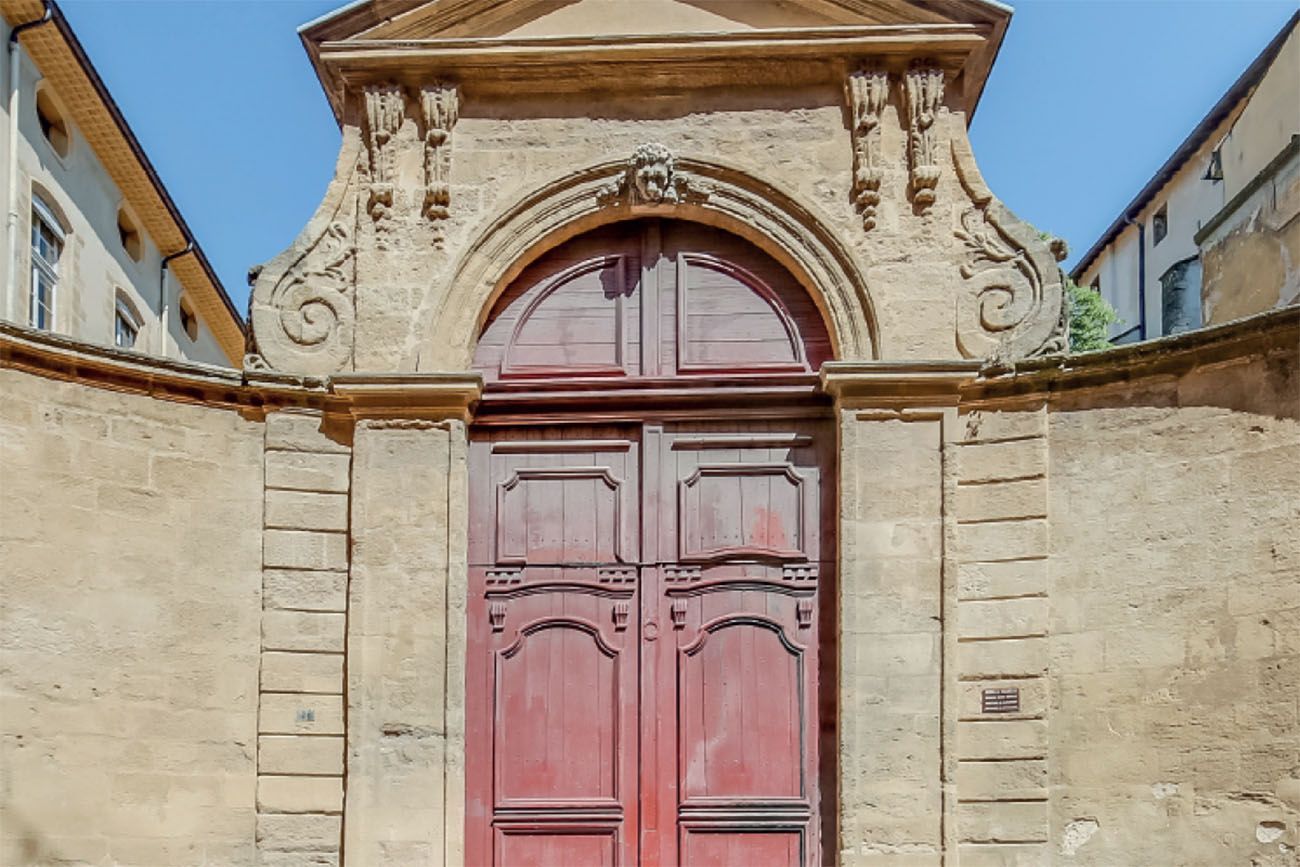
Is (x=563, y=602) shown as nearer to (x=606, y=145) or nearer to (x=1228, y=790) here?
(x=606, y=145)

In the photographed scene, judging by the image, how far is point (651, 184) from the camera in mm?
8352

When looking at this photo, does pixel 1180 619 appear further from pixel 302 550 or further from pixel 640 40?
pixel 302 550

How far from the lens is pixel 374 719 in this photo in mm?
7820

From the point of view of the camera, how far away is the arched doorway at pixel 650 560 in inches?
314

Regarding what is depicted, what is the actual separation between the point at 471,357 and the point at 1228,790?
4077 mm

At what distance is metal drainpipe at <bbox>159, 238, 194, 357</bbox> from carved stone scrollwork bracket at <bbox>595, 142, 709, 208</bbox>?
12.8 m

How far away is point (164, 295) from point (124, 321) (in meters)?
1.45

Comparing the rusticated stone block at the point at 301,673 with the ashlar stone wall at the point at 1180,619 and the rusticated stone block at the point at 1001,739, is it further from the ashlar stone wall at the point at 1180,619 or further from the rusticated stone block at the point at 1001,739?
the ashlar stone wall at the point at 1180,619

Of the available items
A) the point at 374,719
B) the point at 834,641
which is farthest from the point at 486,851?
the point at 834,641

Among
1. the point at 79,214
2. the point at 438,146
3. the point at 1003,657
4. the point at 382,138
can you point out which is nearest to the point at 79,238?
the point at 79,214

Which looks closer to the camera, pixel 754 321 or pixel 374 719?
pixel 374 719

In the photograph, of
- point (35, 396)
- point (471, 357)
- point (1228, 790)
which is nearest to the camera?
point (1228, 790)

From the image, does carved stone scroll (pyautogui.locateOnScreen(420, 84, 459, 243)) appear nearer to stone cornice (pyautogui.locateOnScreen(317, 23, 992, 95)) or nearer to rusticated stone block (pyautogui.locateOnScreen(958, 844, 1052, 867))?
stone cornice (pyautogui.locateOnScreen(317, 23, 992, 95))

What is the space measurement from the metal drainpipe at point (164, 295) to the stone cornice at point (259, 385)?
1238 cm
